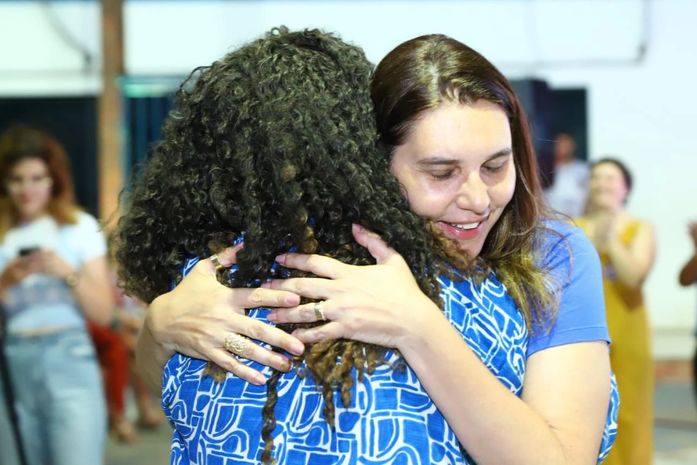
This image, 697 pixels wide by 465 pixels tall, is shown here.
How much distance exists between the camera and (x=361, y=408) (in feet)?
3.86

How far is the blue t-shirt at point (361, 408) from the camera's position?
1177 mm

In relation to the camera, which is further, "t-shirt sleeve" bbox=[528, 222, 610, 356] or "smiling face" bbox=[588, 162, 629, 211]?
"smiling face" bbox=[588, 162, 629, 211]

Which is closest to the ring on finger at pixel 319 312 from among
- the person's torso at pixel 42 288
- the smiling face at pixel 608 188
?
the person's torso at pixel 42 288

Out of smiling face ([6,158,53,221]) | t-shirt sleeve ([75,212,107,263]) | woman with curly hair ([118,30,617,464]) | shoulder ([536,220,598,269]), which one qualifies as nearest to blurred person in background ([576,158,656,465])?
t-shirt sleeve ([75,212,107,263])

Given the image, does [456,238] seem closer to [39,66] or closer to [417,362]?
[417,362]

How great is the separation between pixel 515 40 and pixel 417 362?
6.05 metres

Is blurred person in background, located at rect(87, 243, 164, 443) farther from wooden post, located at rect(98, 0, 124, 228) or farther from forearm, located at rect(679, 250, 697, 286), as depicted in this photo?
forearm, located at rect(679, 250, 697, 286)

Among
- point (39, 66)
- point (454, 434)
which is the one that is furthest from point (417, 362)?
point (39, 66)

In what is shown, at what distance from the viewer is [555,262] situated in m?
1.43

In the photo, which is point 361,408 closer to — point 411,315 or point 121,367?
point 411,315

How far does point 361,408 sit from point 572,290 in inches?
15.9

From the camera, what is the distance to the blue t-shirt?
1.18 metres

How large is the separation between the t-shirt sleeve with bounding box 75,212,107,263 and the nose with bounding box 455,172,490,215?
254cm

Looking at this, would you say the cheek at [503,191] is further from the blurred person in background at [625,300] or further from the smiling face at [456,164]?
the blurred person in background at [625,300]
